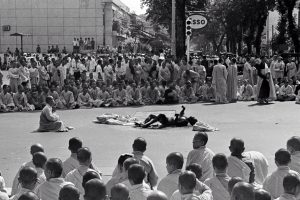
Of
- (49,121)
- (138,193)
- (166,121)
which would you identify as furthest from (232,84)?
(138,193)

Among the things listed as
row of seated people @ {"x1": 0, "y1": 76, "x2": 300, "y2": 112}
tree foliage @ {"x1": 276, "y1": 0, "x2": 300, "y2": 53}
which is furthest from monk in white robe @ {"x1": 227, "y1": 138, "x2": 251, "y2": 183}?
tree foliage @ {"x1": 276, "y1": 0, "x2": 300, "y2": 53}

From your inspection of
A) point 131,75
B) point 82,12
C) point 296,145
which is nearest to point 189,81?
point 131,75

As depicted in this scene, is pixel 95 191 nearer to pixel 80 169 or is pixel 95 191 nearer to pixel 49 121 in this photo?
pixel 80 169

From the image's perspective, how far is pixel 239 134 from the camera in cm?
1484

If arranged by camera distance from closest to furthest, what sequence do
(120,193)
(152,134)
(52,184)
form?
1. (120,193)
2. (52,184)
3. (152,134)

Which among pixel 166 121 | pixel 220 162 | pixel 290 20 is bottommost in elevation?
pixel 166 121

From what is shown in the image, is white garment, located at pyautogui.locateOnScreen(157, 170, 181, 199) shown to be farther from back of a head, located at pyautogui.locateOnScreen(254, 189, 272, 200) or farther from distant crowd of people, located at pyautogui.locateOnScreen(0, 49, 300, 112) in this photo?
distant crowd of people, located at pyautogui.locateOnScreen(0, 49, 300, 112)

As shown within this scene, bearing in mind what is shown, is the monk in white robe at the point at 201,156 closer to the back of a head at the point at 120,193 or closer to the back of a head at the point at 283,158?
the back of a head at the point at 283,158

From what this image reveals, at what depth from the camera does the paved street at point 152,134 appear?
12.3 m

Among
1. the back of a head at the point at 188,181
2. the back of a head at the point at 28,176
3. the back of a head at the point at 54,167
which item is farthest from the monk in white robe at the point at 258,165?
the back of a head at the point at 28,176

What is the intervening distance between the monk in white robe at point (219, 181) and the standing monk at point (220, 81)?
15451 millimetres

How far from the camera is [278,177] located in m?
7.28

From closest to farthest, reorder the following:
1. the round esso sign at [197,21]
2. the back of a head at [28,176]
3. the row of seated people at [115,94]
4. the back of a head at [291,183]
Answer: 1. the back of a head at [291,183]
2. the back of a head at [28,176]
3. the row of seated people at [115,94]
4. the round esso sign at [197,21]

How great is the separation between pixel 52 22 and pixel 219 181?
48.3 meters
